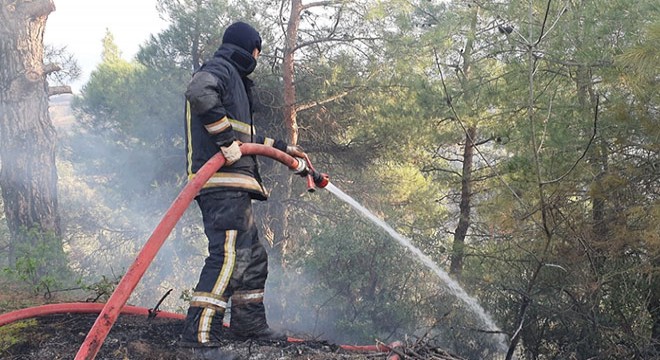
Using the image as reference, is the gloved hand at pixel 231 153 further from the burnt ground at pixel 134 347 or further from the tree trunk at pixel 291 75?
the tree trunk at pixel 291 75

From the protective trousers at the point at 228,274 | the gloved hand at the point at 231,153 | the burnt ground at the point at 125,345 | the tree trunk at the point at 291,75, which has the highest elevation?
the tree trunk at the point at 291,75

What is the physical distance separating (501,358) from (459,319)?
129 centimetres

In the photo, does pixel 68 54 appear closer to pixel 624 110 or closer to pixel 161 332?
pixel 161 332

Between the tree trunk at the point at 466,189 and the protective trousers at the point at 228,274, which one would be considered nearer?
the protective trousers at the point at 228,274

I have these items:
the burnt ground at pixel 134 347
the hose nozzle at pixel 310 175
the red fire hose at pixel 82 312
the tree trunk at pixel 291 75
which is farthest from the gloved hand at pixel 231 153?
the tree trunk at pixel 291 75

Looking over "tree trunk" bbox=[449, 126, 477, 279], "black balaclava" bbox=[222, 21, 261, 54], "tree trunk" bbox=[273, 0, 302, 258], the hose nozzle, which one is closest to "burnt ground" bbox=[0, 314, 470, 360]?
the hose nozzle

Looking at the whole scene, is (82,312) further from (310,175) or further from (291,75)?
(291,75)

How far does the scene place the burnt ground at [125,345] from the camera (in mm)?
3227

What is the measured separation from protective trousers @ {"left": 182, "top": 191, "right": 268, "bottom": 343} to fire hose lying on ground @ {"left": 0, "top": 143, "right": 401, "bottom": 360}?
0.41 meters

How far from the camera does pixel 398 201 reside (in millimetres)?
11742

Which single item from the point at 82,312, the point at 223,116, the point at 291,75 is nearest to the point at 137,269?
the point at 223,116

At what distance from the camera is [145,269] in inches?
105

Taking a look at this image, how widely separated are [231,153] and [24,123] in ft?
15.9

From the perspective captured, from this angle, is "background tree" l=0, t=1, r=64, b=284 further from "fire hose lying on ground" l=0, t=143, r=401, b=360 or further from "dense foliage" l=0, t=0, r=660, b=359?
"fire hose lying on ground" l=0, t=143, r=401, b=360
